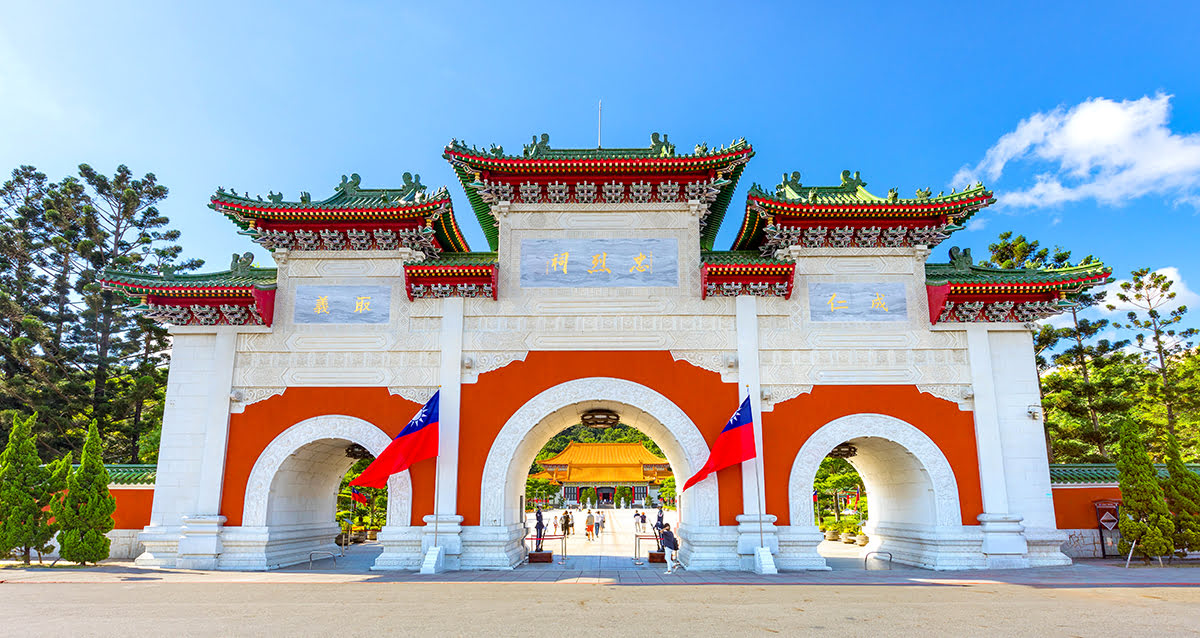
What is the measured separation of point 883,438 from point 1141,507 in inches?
216

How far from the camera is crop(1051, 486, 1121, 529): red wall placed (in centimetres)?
1600

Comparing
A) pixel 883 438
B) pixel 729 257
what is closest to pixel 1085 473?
pixel 883 438

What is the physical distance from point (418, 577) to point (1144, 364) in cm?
3279

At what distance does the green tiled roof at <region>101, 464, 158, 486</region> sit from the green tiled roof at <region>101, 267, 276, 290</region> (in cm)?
453

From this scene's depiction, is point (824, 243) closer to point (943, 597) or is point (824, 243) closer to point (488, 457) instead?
point (943, 597)

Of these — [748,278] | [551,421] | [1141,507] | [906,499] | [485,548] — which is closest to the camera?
[1141,507]

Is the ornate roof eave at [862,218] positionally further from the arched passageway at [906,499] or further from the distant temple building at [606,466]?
the distant temple building at [606,466]

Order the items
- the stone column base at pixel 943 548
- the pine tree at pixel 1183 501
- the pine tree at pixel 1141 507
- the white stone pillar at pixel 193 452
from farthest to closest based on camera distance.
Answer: the white stone pillar at pixel 193 452 < the stone column base at pixel 943 548 < the pine tree at pixel 1183 501 < the pine tree at pixel 1141 507

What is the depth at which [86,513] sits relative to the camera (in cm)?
1465

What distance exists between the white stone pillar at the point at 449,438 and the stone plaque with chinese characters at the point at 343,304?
1590 millimetres

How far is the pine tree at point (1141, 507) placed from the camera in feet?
46.5

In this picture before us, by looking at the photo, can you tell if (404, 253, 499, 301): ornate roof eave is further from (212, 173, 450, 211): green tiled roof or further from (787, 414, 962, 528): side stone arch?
(787, 414, 962, 528): side stone arch

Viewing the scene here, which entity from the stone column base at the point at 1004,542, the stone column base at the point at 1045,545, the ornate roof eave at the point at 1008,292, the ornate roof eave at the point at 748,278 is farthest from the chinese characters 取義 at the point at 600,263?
the stone column base at the point at 1045,545

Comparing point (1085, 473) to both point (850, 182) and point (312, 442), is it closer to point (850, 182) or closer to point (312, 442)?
point (850, 182)
